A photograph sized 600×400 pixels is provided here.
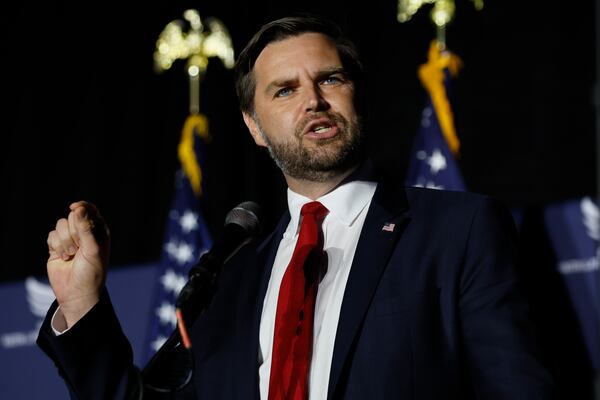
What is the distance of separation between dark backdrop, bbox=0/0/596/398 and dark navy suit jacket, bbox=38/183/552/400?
1522mm

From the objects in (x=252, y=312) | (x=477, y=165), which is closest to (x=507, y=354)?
(x=252, y=312)

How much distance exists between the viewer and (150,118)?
4324 millimetres

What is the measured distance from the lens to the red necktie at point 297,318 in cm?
135

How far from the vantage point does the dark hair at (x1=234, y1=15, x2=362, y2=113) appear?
69.2 inches

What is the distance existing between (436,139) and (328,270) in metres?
1.66

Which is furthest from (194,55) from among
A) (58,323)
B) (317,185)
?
(58,323)

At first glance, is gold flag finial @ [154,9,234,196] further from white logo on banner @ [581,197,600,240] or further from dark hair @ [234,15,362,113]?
dark hair @ [234,15,362,113]

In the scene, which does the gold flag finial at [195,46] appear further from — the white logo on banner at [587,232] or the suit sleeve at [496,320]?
the suit sleeve at [496,320]

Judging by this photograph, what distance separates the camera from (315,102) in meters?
1.58

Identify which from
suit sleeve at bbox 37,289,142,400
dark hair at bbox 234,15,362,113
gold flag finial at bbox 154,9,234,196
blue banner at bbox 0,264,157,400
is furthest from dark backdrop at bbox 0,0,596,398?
suit sleeve at bbox 37,289,142,400

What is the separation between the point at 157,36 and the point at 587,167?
2.44 meters

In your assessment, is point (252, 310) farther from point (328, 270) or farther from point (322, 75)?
point (322, 75)

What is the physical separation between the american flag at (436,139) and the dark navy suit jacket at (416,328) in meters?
1.51

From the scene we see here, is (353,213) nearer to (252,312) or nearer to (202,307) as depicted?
(252,312)
